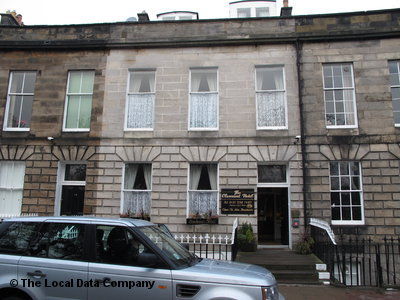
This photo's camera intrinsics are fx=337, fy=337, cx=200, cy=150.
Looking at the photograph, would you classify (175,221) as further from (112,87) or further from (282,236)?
(112,87)

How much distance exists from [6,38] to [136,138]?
7352mm

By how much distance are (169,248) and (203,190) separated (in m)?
7.36

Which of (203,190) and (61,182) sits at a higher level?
(61,182)

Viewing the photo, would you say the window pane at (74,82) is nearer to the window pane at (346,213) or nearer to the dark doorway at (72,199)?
the dark doorway at (72,199)

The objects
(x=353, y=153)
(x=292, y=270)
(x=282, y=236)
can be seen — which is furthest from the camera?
(x=282, y=236)

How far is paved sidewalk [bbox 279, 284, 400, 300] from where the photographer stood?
8023 mm

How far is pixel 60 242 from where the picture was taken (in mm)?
5109

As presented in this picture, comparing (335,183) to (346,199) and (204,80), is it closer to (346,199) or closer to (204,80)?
(346,199)

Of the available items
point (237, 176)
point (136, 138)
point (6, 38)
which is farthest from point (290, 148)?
point (6, 38)

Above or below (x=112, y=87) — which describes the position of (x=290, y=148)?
below

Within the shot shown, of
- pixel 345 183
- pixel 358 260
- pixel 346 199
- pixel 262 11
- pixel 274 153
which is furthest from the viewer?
pixel 262 11

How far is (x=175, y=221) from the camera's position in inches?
486

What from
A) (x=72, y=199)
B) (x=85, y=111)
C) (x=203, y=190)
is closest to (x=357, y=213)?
(x=203, y=190)

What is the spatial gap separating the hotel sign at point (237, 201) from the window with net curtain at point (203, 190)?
0.38m
